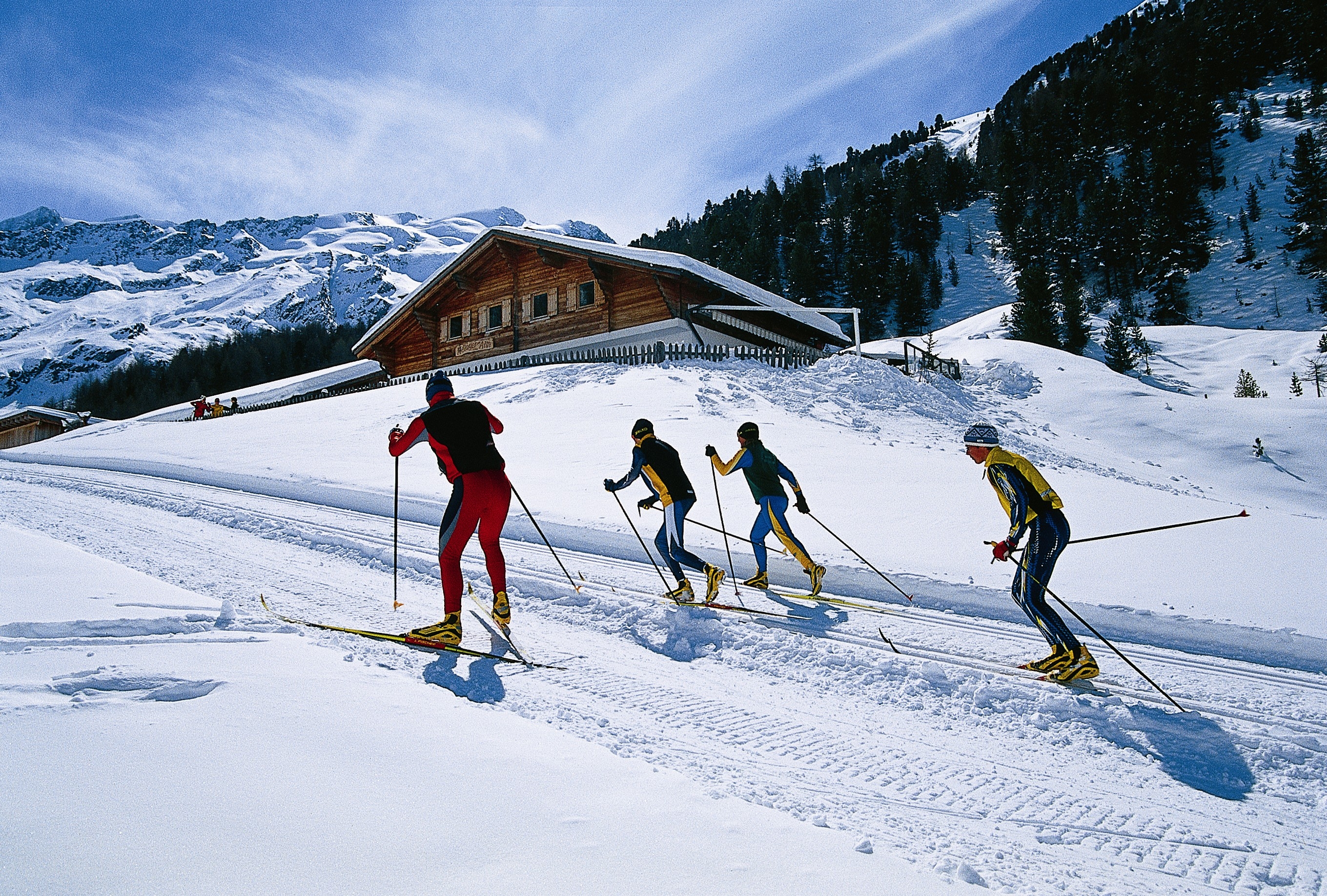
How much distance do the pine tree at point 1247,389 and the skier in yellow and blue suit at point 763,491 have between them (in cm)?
3019

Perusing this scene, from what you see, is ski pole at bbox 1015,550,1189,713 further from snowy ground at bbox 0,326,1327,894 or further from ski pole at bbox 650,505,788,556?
ski pole at bbox 650,505,788,556

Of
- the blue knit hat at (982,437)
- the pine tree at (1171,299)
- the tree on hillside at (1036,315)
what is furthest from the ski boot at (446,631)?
the pine tree at (1171,299)

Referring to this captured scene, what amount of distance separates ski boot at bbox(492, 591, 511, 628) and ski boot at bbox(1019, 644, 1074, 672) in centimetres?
367

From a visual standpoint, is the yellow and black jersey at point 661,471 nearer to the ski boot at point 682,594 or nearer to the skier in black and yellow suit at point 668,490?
the skier in black and yellow suit at point 668,490

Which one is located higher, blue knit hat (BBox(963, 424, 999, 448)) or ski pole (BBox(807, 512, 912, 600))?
blue knit hat (BBox(963, 424, 999, 448))

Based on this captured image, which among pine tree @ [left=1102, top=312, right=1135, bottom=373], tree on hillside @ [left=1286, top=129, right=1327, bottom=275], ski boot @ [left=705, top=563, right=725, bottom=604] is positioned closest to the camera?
ski boot @ [left=705, top=563, right=725, bottom=604]

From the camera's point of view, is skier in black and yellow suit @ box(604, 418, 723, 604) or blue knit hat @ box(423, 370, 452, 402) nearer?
blue knit hat @ box(423, 370, 452, 402)

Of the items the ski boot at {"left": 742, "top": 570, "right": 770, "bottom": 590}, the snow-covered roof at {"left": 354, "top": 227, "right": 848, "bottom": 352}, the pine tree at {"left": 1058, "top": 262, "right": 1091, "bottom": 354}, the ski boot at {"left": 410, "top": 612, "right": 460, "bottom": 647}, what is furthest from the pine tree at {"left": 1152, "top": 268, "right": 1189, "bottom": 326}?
the ski boot at {"left": 410, "top": 612, "right": 460, "bottom": 647}

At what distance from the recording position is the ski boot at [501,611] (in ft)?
16.6

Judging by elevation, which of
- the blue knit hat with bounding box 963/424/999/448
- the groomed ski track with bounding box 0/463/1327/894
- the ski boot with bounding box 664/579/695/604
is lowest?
the groomed ski track with bounding box 0/463/1327/894

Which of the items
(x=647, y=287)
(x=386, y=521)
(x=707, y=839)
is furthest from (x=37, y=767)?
(x=647, y=287)

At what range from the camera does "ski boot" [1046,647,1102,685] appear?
14.6 feet

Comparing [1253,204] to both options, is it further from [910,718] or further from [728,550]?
[910,718]

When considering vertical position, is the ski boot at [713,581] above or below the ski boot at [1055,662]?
above
